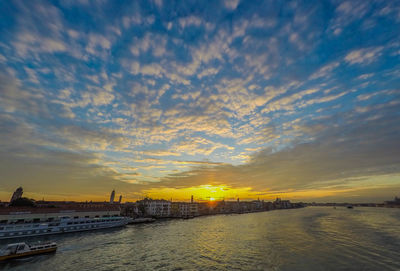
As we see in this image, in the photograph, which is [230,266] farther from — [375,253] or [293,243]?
[375,253]

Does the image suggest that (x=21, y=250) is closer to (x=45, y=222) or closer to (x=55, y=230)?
(x=55, y=230)

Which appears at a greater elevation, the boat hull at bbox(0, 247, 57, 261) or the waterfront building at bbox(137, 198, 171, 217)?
the waterfront building at bbox(137, 198, 171, 217)

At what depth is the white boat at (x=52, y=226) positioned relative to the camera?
5353 cm

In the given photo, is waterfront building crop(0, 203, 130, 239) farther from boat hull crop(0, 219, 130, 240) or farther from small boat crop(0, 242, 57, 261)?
small boat crop(0, 242, 57, 261)

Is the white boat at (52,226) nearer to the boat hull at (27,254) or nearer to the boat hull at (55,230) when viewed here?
the boat hull at (55,230)

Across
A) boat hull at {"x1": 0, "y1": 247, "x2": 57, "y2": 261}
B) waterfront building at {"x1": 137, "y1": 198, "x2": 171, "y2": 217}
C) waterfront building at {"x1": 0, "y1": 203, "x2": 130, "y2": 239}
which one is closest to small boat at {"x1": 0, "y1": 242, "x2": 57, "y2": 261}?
boat hull at {"x1": 0, "y1": 247, "x2": 57, "y2": 261}

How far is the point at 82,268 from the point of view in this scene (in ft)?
96.3

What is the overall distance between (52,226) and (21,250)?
109ft

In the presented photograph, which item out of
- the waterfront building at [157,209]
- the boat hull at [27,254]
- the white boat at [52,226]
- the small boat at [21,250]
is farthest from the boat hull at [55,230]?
the waterfront building at [157,209]

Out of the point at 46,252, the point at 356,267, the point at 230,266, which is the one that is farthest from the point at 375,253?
the point at 46,252

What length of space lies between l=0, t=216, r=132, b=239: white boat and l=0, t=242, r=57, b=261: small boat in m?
27.4

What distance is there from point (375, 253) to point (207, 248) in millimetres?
35482

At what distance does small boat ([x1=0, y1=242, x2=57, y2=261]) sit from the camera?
31.9 meters

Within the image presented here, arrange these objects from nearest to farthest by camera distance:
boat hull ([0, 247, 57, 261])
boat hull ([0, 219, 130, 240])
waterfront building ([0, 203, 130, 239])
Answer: boat hull ([0, 247, 57, 261])
boat hull ([0, 219, 130, 240])
waterfront building ([0, 203, 130, 239])
